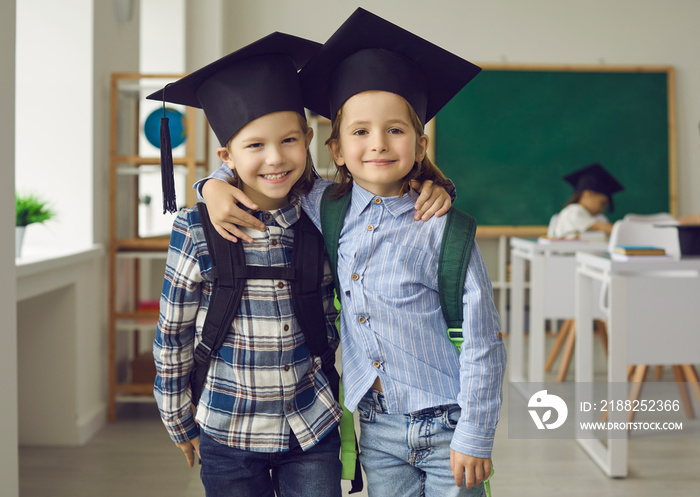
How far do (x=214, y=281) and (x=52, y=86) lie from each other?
2.23m

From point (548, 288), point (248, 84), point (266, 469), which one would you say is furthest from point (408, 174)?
point (548, 288)

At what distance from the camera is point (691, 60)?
593 cm

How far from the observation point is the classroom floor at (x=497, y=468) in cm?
234

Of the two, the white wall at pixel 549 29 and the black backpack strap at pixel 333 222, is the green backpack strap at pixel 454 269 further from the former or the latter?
the white wall at pixel 549 29

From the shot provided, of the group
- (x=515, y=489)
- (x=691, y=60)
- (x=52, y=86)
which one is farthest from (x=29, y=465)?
(x=691, y=60)

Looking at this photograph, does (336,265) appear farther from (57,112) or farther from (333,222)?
(57,112)

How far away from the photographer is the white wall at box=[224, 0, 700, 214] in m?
5.81

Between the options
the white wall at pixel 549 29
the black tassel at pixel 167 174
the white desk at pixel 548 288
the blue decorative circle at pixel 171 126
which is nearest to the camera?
the black tassel at pixel 167 174

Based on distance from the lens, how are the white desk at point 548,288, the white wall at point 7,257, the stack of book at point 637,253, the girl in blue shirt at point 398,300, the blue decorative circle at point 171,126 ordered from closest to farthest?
the girl in blue shirt at point 398,300 → the white wall at point 7,257 → the stack of book at point 637,253 → the blue decorative circle at point 171,126 → the white desk at point 548,288

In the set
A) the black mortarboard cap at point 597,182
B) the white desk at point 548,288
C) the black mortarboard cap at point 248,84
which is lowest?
the white desk at point 548,288

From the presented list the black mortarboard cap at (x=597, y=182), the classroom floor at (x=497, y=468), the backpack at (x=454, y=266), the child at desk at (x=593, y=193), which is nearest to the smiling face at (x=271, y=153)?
the backpack at (x=454, y=266)

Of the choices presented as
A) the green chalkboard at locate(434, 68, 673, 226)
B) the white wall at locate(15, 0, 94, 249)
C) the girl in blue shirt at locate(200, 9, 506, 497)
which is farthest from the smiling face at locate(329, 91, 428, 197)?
the green chalkboard at locate(434, 68, 673, 226)

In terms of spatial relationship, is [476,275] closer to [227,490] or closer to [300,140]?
[300,140]

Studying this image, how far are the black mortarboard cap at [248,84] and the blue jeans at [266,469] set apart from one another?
545mm
